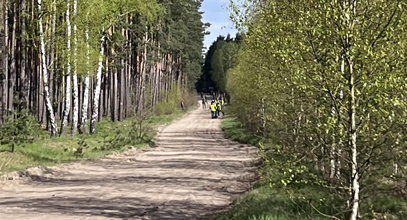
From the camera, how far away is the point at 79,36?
27.1 meters

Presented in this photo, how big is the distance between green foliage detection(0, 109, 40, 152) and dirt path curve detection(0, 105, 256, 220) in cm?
218

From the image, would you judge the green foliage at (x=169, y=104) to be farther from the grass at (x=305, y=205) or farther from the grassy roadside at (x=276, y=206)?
the grass at (x=305, y=205)

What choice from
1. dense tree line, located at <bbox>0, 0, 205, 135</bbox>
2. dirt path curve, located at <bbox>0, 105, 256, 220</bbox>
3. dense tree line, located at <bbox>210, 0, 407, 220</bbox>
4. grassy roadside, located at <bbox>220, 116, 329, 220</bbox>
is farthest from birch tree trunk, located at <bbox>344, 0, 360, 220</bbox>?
dense tree line, located at <bbox>0, 0, 205, 135</bbox>

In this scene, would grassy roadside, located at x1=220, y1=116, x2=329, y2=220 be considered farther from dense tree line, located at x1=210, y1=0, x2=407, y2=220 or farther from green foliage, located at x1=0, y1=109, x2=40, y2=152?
green foliage, located at x1=0, y1=109, x2=40, y2=152

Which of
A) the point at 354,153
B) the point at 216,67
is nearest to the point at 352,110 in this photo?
the point at 354,153

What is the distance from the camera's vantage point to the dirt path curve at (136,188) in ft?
41.7

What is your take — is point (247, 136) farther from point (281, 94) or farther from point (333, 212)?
point (333, 212)

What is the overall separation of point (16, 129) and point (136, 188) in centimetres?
745

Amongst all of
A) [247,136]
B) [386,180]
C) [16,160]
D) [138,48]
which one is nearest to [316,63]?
[386,180]

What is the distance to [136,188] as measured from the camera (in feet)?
54.6

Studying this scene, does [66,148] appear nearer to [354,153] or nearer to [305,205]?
[305,205]

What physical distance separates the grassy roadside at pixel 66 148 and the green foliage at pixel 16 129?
23cm

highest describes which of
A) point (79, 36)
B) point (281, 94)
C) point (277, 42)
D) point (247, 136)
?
point (79, 36)

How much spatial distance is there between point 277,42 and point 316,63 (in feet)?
3.16
